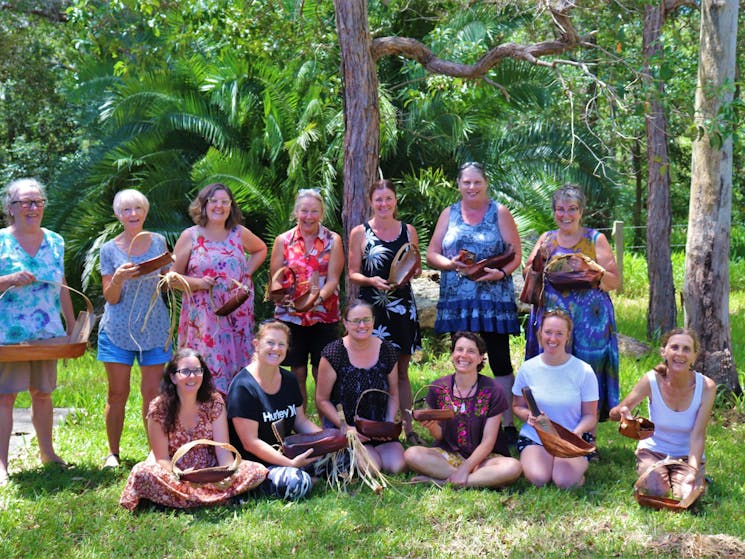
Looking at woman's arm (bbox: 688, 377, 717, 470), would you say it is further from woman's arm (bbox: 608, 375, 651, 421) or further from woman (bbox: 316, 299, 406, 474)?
woman (bbox: 316, 299, 406, 474)

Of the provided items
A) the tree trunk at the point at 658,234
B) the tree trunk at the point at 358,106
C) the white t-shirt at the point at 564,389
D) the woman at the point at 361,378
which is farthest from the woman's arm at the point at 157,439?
the tree trunk at the point at 658,234

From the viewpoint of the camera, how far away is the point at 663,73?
16.5ft

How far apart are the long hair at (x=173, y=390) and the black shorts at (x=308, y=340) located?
912mm

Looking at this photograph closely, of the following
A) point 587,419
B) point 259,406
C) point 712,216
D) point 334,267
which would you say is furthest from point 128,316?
point 712,216

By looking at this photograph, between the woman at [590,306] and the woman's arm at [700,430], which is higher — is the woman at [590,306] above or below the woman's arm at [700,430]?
above

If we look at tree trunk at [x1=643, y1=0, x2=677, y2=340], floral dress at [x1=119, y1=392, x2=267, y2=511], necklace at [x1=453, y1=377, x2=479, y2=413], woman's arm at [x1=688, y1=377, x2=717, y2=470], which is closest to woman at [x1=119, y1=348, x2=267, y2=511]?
floral dress at [x1=119, y1=392, x2=267, y2=511]

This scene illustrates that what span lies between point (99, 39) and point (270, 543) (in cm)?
565

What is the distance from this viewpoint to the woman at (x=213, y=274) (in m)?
5.38

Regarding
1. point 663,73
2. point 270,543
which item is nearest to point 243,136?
point 663,73

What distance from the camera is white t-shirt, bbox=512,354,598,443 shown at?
5035 mm

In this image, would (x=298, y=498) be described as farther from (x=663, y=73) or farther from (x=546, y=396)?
(x=663, y=73)

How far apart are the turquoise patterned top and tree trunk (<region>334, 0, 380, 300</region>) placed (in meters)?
2.36

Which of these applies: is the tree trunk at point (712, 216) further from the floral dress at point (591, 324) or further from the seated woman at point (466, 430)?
the seated woman at point (466, 430)

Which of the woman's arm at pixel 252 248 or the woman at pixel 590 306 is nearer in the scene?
the woman at pixel 590 306
